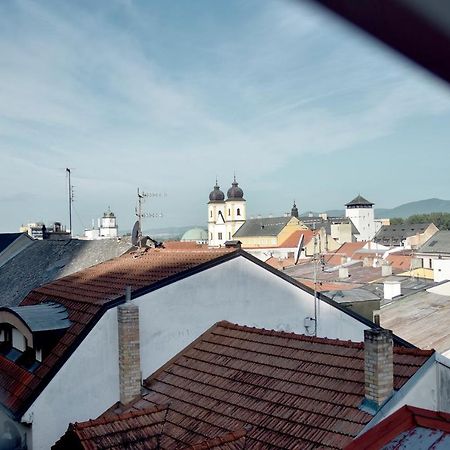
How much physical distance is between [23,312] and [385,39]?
9.80 meters

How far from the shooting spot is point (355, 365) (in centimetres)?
770

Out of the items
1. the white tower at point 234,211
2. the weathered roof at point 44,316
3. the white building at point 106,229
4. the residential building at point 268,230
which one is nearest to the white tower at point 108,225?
the white building at point 106,229

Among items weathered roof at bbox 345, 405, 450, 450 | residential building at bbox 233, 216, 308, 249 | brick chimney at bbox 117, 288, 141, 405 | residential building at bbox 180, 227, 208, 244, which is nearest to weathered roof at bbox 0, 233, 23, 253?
brick chimney at bbox 117, 288, 141, 405

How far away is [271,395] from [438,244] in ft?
185

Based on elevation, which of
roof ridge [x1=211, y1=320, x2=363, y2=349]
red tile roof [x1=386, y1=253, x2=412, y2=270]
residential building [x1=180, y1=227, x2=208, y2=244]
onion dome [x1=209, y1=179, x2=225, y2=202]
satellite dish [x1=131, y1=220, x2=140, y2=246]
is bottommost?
red tile roof [x1=386, y1=253, x2=412, y2=270]

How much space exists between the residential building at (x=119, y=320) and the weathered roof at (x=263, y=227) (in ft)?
263

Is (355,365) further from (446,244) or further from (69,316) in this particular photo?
(446,244)

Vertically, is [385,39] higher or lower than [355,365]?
higher

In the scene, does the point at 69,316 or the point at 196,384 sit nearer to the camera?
the point at 196,384

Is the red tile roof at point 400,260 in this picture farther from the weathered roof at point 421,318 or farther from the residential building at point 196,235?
the residential building at point 196,235

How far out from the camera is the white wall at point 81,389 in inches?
325

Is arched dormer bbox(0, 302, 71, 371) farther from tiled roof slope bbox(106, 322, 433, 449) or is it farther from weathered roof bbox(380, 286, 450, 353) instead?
weathered roof bbox(380, 286, 450, 353)

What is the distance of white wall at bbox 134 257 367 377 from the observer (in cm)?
940

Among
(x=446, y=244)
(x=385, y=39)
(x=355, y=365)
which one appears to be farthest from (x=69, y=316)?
(x=446, y=244)
